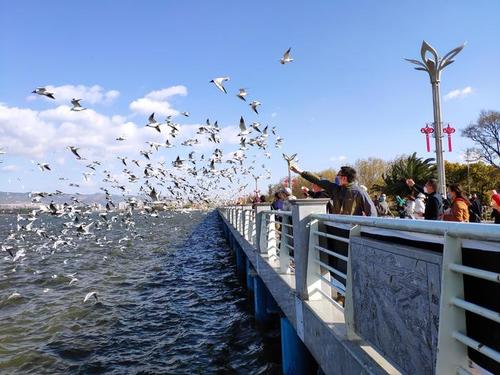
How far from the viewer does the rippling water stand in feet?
27.2

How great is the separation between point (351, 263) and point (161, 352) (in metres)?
6.08

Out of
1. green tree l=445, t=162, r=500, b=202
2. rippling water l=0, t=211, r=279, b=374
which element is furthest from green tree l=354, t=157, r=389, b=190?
rippling water l=0, t=211, r=279, b=374

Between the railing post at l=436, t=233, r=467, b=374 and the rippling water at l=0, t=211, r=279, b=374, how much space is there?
5494 mm

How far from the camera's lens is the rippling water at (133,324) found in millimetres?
8305

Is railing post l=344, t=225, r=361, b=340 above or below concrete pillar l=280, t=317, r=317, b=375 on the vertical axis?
above

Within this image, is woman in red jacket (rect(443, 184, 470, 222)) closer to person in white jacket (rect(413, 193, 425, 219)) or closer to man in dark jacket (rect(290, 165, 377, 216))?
man in dark jacket (rect(290, 165, 377, 216))

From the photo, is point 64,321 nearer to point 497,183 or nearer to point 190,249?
point 190,249

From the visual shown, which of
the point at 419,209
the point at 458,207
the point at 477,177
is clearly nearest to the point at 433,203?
the point at 458,207

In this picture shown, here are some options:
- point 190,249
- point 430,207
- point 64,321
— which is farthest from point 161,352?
point 190,249

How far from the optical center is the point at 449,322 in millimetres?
2473

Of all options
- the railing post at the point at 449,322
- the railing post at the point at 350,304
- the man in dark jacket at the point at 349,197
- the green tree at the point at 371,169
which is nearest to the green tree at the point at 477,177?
the green tree at the point at 371,169

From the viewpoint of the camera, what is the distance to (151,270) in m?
19.3

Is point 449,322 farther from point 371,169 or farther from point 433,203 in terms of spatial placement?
point 371,169

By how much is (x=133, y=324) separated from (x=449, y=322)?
9619mm
